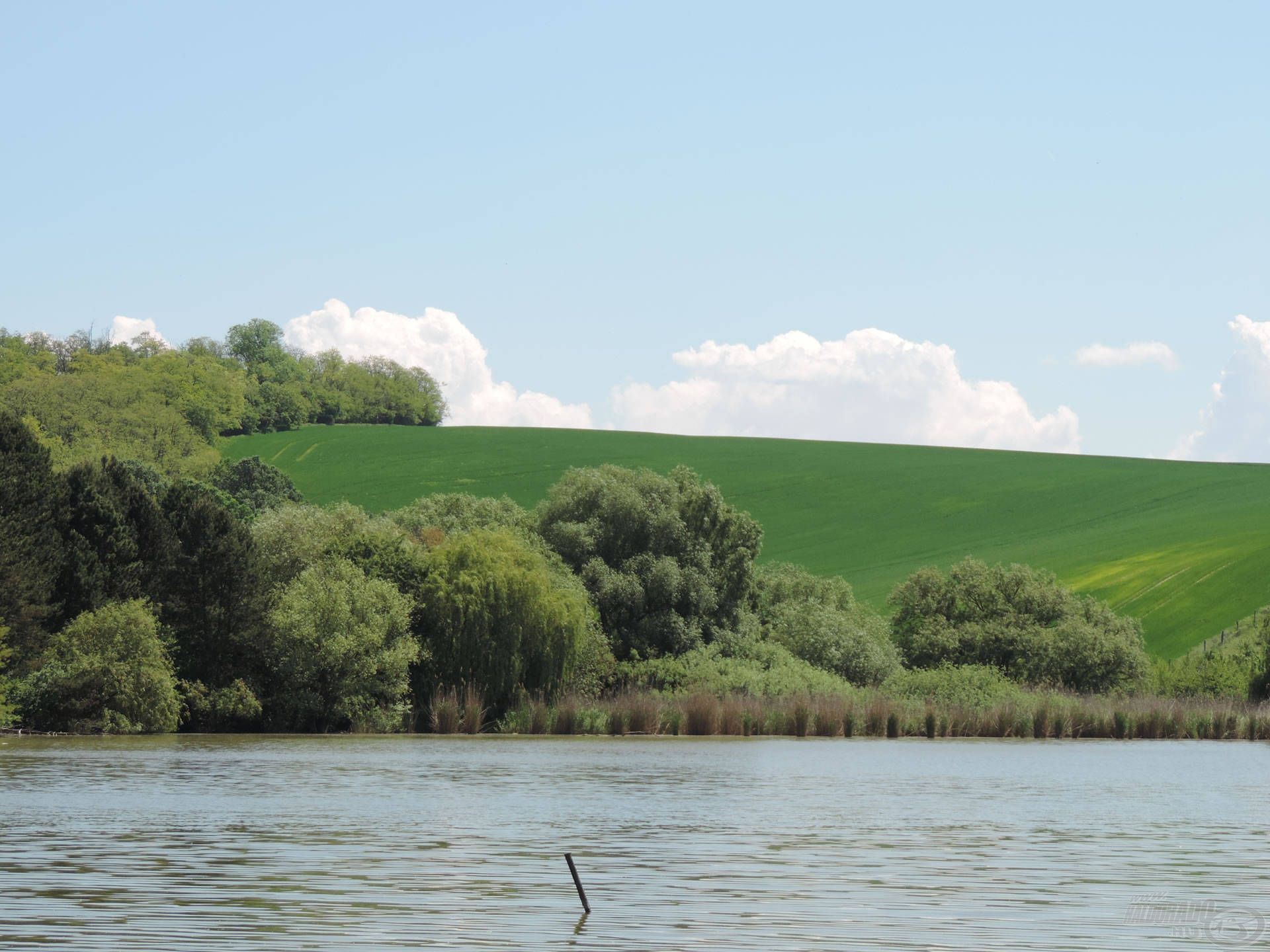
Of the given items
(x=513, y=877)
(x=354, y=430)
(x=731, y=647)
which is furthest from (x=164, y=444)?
(x=513, y=877)

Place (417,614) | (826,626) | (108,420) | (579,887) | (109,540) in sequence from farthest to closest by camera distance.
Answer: (108,420) → (826,626) → (417,614) → (109,540) → (579,887)

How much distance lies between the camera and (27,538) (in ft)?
207

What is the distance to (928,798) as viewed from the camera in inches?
1475

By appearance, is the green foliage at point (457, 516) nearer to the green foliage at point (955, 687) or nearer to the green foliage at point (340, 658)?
the green foliage at point (340, 658)

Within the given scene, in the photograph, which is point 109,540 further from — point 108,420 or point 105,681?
point 108,420

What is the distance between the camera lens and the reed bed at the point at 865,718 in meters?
65.9

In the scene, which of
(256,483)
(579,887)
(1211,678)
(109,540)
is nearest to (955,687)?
(1211,678)

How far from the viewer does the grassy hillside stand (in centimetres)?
11038

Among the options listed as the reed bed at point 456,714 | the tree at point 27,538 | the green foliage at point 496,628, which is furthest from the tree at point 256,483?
the reed bed at point 456,714

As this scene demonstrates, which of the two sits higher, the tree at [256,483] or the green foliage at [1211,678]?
the tree at [256,483]

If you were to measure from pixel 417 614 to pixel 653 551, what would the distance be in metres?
17.6

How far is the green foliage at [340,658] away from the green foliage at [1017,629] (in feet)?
95.2

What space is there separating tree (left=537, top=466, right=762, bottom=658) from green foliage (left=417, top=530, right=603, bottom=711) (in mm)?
11377

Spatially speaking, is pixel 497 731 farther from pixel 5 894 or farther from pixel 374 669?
pixel 5 894
